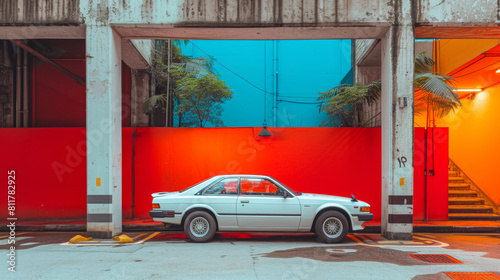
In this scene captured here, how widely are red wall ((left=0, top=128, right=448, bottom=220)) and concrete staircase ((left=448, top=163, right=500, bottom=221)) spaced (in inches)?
37.6

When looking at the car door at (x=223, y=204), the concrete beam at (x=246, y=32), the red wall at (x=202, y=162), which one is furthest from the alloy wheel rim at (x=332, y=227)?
the concrete beam at (x=246, y=32)

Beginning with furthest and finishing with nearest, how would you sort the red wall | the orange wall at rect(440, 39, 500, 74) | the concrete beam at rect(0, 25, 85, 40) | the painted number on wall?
the red wall < the orange wall at rect(440, 39, 500, 74) < the concrete beam at rect(0, 25, 85, 40) < the painted number on wall

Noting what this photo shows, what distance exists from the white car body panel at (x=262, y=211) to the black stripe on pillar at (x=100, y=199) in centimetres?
124

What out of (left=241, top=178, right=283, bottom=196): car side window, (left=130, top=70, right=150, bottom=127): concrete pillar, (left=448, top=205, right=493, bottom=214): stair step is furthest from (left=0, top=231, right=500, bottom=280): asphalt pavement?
(left=130, top=70, right=150, bottom=127): concrete pillar

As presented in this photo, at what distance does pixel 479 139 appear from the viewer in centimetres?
1343

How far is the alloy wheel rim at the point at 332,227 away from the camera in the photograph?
808 centimetres

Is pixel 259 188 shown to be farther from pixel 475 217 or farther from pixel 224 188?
pixel 475 217

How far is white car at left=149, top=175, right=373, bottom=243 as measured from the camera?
8.07m

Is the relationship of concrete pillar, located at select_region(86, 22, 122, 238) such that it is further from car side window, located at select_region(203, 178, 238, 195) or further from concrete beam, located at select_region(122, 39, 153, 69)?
car side window, located at select_region(203, 178, 238, 195)

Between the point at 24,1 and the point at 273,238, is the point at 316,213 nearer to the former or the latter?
the point at 273,238

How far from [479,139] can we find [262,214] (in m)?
9.59

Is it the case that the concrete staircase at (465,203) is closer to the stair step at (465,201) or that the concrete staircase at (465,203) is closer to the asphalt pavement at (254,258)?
the stair step at (465,201)

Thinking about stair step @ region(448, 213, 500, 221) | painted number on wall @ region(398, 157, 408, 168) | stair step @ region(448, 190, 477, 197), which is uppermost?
painted number on wall @ region(398, 157, 408, 168)

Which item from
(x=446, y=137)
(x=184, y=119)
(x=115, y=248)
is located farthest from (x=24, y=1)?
(x=446, y=137)
